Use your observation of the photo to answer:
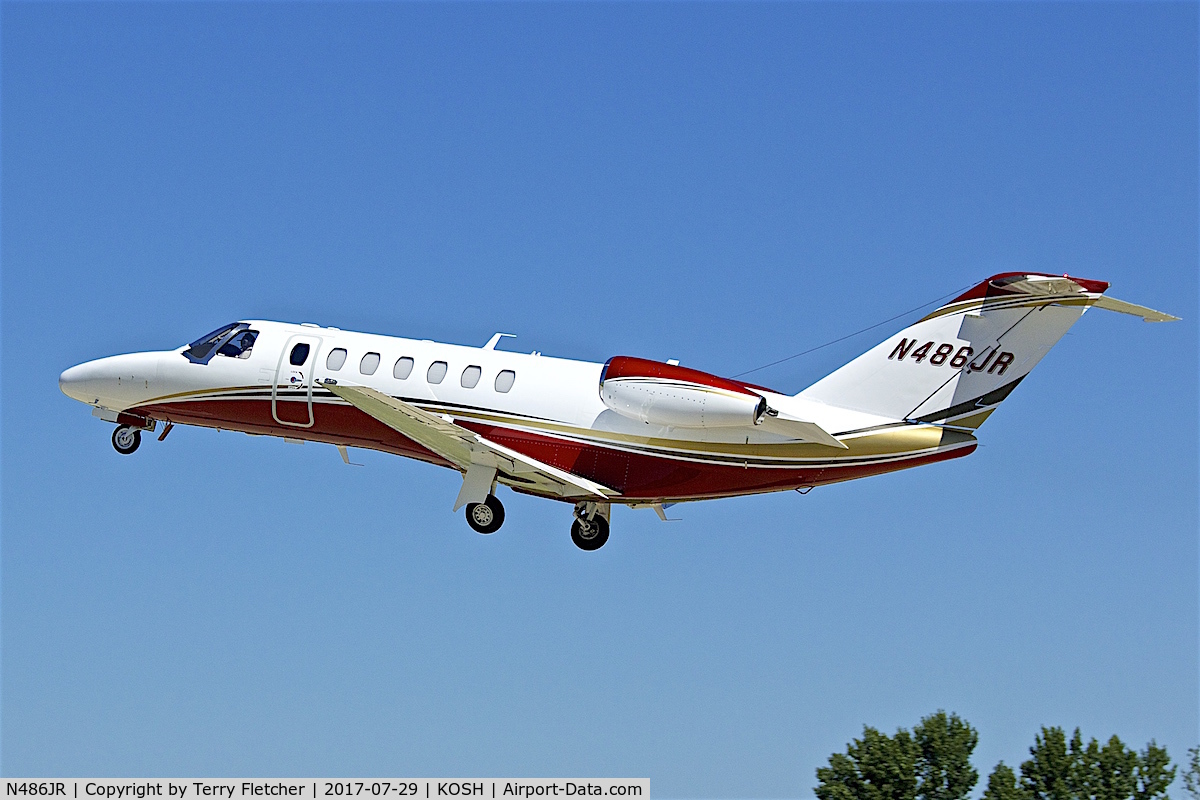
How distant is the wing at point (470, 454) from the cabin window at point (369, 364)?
106 cm

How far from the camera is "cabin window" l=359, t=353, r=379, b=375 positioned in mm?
30438

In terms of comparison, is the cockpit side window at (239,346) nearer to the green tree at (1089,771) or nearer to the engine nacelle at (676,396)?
the engine nacelle at (676,396)

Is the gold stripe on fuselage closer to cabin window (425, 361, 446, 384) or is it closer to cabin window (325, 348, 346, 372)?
cabin window (425, 361, 446, 384)

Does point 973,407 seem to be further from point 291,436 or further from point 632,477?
point 291,436

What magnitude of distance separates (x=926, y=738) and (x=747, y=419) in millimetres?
26402

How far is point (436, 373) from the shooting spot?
30078mm

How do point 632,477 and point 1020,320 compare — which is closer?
point 1020,320

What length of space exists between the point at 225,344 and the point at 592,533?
7.86 metres

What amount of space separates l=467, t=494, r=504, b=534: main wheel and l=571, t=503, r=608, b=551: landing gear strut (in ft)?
4.93

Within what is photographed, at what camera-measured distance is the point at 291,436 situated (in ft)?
105

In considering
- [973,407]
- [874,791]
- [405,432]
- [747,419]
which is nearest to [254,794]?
→ [405,432]

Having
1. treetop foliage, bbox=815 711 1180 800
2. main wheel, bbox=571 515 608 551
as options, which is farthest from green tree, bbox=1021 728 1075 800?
main wheel, bbox=571 515 608 551

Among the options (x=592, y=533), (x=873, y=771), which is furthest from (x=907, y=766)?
(x=592, y=533)
